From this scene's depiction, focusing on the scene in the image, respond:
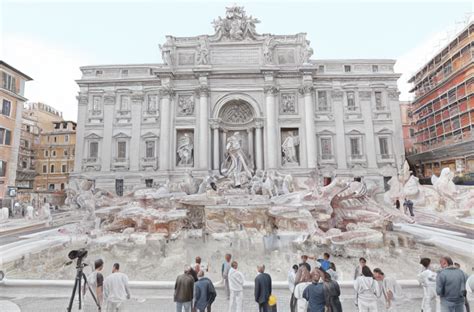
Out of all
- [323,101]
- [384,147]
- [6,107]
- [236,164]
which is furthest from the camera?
[323,101]

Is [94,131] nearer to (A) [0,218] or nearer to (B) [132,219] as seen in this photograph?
(A) [0,218]

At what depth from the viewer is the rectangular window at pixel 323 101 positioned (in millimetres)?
18250

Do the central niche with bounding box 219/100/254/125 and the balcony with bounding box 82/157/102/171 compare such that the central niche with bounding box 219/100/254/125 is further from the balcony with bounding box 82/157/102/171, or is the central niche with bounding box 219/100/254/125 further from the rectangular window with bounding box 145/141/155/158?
the balcony with bounding box 82/157/102/171

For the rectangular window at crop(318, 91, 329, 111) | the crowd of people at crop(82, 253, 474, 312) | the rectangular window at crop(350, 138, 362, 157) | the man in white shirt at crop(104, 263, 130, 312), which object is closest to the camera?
the crowd of people at crop(82, 253, 474, 312)

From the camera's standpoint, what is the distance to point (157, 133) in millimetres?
17938

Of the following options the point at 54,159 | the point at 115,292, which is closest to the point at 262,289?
the point at 115,292

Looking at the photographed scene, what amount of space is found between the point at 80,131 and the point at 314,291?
1932cm

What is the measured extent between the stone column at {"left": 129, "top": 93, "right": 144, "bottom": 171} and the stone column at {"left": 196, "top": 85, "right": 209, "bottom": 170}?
432cm

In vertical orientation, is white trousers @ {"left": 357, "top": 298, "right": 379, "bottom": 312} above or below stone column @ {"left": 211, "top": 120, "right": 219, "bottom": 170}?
below

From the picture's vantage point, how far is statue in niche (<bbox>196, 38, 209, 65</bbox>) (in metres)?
17.9

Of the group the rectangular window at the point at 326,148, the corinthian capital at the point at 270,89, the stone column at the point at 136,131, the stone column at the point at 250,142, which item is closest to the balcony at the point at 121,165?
the stone column at the point at 136,131

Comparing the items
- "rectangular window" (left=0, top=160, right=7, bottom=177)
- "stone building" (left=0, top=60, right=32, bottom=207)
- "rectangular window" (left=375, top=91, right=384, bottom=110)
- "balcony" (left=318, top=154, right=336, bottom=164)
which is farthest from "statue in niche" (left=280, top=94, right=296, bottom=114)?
"rectangular window" (left=0, top=160, right=7, bottom=177)

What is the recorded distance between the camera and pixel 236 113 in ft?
61.6

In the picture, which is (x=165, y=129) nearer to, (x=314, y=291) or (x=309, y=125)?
(x=309, y=125)
